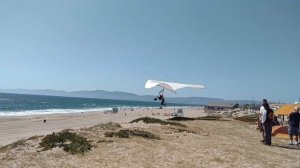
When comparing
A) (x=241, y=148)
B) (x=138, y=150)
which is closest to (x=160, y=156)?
(x=138, y=150)

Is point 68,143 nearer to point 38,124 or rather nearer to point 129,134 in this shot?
point 129,134

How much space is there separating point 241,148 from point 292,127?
4.56m

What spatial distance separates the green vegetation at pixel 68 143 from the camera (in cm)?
1603

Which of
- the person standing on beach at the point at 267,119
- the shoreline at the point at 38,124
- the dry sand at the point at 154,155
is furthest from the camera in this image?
the shoreline at the point at 38,124

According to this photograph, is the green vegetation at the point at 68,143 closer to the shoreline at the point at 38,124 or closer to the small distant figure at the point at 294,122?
the small distant figure at the point at 294,122

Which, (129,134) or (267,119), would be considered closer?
(129,134)

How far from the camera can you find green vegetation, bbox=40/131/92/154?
631 inches

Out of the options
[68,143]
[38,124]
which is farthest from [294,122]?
[38,124]

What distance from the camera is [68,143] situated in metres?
17.4

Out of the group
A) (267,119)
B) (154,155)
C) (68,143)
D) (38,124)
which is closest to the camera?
(154,155)

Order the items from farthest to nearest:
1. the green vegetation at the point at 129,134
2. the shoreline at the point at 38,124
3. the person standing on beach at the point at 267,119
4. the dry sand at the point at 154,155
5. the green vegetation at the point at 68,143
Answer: the shoreline at the point at 38,124, the person standing on beach at the point at 267,119, the green vegetation at the point at 129,134, the green vegetation at the point at 68,143, the dry sand at the point at 154,155

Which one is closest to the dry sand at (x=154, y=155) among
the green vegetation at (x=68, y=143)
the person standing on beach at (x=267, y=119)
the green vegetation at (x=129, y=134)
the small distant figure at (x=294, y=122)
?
the green vegetation at (x=68, y=143)

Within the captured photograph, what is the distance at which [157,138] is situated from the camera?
811 inches

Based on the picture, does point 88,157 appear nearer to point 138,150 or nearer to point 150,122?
point 138,150
